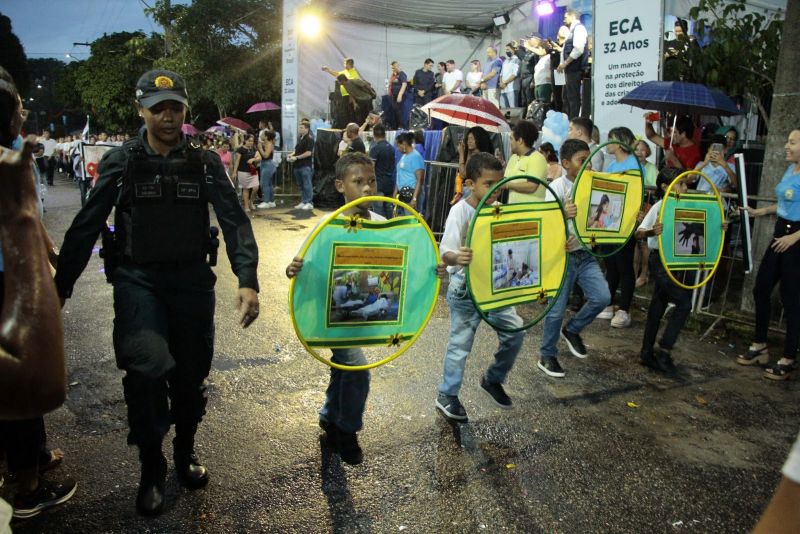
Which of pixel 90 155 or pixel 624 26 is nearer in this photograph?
pixel 624 26

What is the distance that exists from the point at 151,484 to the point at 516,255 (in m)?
2.66

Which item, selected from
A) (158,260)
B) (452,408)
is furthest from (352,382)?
(158,260)

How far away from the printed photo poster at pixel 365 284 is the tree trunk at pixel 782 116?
206 inches

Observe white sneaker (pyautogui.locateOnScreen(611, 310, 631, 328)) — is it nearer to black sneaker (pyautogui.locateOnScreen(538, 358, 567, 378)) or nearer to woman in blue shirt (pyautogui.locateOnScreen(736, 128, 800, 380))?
woman in blue shirt (pyautogui.locateOnScreen(736, 128, 800, 380))

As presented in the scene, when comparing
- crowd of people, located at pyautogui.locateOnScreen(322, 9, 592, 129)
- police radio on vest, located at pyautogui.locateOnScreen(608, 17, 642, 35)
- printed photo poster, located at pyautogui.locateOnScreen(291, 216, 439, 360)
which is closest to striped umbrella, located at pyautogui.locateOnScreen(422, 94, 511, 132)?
police radio on vest, located at pyautogui.locateOnScreen(608, 17, 642, 35)

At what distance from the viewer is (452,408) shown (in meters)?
4.54

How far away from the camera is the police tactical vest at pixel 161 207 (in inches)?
130

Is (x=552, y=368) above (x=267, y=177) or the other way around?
the other way around

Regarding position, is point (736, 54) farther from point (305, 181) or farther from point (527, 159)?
point (305, 181)

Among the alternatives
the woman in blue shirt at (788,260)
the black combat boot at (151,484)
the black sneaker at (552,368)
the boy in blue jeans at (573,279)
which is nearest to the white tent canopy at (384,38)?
the woman in blue shirt at (788,260)

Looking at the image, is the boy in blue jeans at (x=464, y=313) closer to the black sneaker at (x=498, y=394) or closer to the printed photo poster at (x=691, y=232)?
the black sneaker at (x=498, y=394)

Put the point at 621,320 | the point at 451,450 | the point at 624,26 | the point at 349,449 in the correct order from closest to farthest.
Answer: the point at 349,449 < the point at 451,450 < the point at 621,320 < the point at 624,26

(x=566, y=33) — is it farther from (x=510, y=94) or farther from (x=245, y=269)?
(x=245, y=269)

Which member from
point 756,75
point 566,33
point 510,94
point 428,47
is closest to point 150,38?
point 428,47
